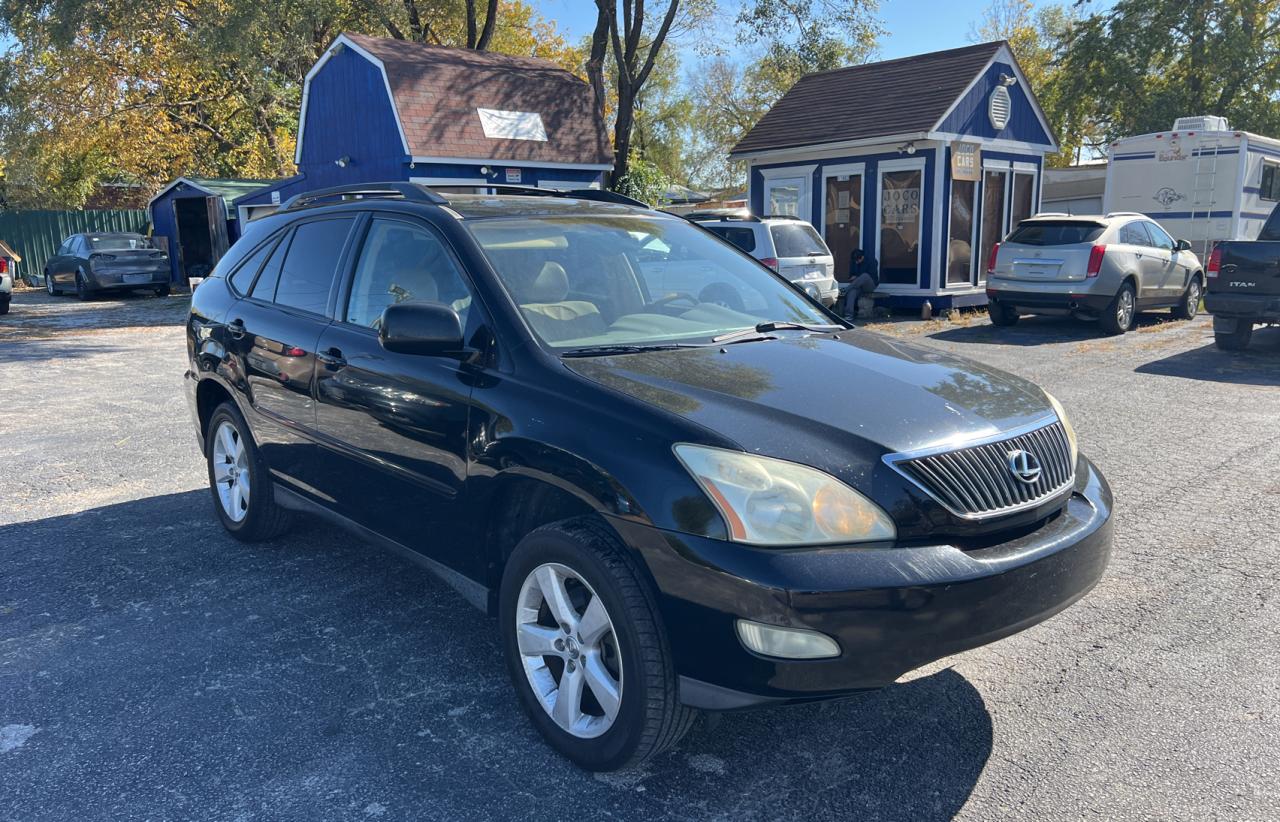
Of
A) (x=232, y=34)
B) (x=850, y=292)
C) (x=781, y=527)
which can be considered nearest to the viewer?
(x=781, y=527)

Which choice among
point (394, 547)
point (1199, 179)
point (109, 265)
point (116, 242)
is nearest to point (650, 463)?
point (394, 547)

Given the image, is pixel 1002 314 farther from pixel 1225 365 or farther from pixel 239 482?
pixel 239 482

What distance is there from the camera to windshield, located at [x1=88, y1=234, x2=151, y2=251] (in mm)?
23344

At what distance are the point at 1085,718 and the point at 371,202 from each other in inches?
140

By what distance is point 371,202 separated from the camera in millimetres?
4301

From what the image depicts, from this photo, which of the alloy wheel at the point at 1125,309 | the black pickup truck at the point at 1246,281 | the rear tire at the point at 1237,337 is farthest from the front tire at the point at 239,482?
the alloy wheel at the point at 1125,309

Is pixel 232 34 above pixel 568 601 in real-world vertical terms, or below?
above

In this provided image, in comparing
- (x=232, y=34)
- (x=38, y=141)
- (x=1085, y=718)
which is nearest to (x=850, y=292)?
(x=232, y=34)

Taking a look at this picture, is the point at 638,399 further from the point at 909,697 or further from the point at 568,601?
the point at 909,697

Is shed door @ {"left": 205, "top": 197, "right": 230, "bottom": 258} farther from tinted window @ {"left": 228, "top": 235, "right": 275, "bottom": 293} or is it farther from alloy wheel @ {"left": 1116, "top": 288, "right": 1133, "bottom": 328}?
tinted window @ {"left": 228, "top": 235, "right": 275, "bottom": 293}

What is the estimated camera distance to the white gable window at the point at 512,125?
20109 millimetres

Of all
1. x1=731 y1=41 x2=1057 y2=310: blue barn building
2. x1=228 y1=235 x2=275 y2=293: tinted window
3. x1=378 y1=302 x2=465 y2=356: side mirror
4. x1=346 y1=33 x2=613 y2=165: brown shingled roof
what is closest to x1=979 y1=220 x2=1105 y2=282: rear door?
x1=731 y1=41 x2=1057 y2=310: blue barn building

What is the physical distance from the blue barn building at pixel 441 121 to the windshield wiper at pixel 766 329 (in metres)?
16.0

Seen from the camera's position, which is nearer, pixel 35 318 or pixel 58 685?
pixel 58 685
